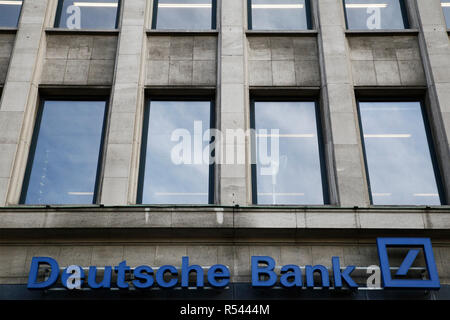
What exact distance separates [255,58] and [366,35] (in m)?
3.46

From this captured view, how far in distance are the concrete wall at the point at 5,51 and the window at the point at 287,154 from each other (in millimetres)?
7253

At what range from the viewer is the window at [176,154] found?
43.9ft

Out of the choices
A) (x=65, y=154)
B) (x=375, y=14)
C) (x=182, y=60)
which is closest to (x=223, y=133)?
(x=182, y=60)

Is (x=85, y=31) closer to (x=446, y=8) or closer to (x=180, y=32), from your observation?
(x=180, y=32)

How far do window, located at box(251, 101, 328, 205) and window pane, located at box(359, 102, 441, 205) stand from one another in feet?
4.70

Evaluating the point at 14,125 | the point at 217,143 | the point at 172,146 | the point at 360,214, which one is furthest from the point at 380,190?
the point at 14,125

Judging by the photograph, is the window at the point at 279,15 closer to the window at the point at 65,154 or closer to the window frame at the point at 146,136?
the window frame at the point at 146,136

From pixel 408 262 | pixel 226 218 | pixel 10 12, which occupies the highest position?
pixel 10 12

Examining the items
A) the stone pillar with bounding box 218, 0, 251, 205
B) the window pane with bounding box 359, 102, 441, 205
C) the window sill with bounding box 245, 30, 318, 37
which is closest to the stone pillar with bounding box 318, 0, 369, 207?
the window sill with bounding box 245, 30, 318, 37

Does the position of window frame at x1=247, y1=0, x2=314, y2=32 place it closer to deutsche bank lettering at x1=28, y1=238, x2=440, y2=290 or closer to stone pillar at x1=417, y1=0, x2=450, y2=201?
stone pillar at x1=417, y1=0, x2=450, y2=201

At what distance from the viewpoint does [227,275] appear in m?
11.1

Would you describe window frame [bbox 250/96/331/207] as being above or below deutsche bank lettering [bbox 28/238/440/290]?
above

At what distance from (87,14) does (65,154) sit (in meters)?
4.92

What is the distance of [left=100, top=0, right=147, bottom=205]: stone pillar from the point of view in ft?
41.2
